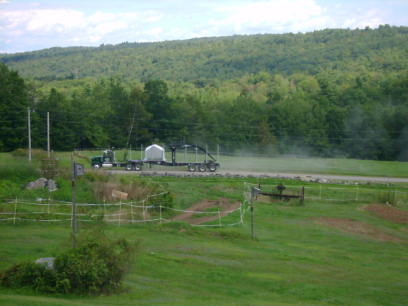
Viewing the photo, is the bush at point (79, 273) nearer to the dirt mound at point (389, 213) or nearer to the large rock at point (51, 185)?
the large rock at point (51, 185)

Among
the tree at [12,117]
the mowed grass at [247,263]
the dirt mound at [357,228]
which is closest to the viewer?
the mowed grass at [247,263]

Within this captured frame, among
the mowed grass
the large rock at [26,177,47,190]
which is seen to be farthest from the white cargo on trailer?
the mowed grass

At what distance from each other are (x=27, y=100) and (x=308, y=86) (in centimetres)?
6566

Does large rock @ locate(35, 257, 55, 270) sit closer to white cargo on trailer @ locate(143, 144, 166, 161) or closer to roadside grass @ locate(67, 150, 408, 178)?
roadside grass @ locate(67, 150, 408, 178)

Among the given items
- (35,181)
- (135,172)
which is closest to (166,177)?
(135,172)

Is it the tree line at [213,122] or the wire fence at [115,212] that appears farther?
the tree line at [213,122]

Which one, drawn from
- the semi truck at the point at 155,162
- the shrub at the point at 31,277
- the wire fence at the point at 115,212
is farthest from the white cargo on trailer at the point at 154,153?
the shrub at the point at 31,277

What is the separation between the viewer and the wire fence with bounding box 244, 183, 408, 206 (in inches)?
1742

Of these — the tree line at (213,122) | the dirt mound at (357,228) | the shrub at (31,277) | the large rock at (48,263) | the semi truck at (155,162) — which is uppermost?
the tree line at (213,122)

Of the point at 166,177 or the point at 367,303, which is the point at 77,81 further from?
the point at 367,303

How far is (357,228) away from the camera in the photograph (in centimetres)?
3397

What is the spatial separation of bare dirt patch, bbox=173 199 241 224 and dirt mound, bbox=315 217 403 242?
18.9 ft

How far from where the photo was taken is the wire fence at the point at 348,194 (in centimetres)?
4425

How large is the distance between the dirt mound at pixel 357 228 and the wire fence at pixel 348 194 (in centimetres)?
752
